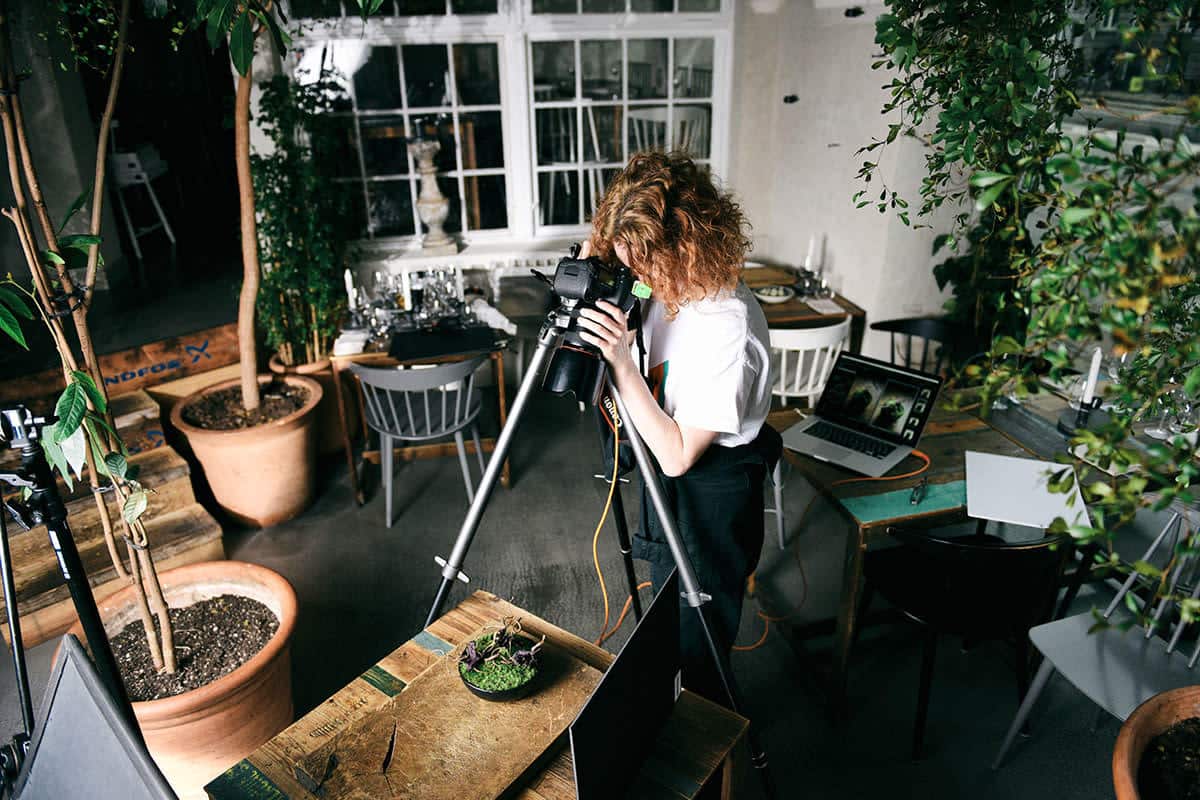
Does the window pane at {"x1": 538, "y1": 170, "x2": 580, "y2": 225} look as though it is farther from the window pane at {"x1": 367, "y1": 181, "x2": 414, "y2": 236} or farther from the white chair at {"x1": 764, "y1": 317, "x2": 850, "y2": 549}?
the white chair at {"x1": 764, "y1": 317, "x2": 850, "y2": 549}

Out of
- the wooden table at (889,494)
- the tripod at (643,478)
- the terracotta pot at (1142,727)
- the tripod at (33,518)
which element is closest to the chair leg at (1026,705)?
the wooden table at (889,494)

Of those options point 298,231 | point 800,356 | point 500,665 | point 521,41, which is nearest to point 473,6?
point 521,41

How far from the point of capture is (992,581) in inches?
77.2

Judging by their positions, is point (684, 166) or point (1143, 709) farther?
point (684, 166)

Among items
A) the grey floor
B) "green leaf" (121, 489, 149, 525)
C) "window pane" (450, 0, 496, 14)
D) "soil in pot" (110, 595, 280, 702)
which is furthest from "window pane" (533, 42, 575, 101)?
"green leaf" (121, 489, 149, 525)

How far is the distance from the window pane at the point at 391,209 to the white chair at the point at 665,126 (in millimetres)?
1352

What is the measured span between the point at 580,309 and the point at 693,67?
3382 millimetres

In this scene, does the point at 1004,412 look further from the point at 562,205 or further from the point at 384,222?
the point at 384,222

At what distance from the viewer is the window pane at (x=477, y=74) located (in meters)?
4.09

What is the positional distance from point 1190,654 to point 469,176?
3802mm

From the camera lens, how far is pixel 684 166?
1.58 meters

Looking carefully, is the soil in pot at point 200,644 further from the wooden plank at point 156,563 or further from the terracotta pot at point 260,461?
the terracotta pot at point 260,461

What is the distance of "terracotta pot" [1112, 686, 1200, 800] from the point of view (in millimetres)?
1273

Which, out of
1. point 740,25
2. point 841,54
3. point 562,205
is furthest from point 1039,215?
point 562,205
